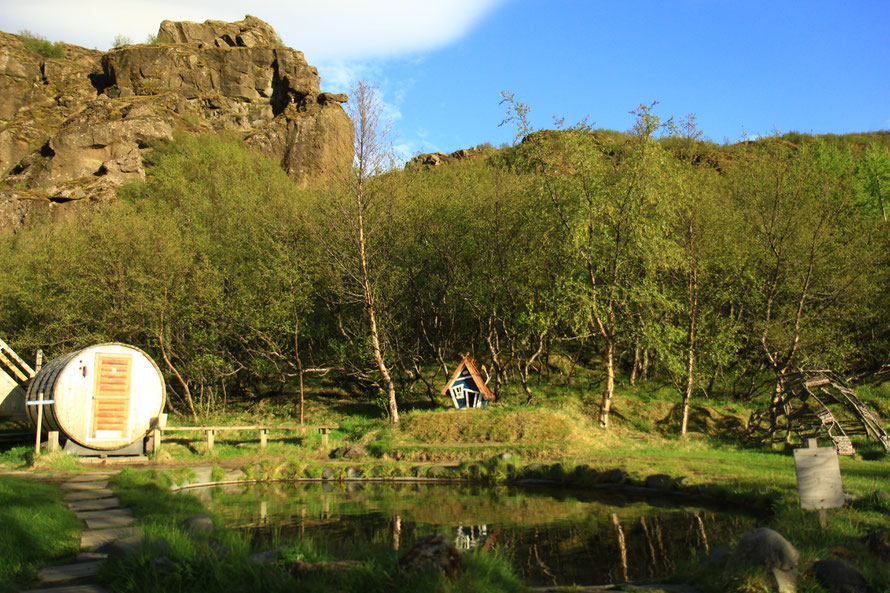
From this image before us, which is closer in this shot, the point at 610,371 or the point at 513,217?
the point at 610,371

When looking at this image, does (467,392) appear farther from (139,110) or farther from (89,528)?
(139,110)

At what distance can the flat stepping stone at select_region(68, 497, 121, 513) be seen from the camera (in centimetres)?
1245

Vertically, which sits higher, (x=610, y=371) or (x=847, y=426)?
(x=610, y=371)

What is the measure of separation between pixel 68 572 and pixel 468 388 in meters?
19.9

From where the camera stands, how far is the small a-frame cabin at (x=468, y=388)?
87.9ft

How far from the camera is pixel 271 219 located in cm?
3341

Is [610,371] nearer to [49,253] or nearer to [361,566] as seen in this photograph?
[361,566]

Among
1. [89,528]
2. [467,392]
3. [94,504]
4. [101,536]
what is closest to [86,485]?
[94,504]

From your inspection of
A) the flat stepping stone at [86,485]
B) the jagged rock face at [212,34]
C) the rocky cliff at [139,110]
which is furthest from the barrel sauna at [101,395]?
the jagged rock face at [212,34]

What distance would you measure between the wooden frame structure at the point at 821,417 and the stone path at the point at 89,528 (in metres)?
15.1

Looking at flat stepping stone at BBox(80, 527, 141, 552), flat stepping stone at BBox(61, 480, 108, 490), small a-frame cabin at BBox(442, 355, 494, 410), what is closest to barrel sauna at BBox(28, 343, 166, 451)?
flat stepping stone at BBox(61, 480, 108, 490)

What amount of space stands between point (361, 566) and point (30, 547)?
497cm

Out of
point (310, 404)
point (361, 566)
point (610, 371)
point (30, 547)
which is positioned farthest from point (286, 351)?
point (361, 566)

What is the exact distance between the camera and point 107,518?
37.9 ft
